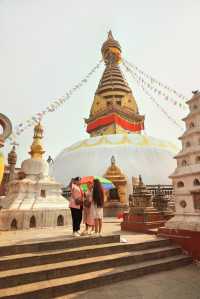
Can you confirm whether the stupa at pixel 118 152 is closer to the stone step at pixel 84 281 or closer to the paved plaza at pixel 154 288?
the stone step at pixel 84 281

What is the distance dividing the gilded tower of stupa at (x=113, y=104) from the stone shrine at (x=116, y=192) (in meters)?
13.2

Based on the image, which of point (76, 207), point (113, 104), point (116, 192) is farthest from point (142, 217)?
point (113, 104)

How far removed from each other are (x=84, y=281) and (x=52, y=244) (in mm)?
1290

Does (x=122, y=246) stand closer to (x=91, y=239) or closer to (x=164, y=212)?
(x=91, y=239)

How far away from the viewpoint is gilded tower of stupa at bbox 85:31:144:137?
33344 millimetres

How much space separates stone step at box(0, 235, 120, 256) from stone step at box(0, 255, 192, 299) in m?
0.92

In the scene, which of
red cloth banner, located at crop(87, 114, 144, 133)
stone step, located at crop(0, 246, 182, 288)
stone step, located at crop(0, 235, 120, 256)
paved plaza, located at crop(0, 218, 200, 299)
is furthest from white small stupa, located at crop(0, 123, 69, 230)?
red cloth banner, located at crop(87, 114, 144, 133)

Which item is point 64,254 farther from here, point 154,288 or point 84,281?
point 154,288

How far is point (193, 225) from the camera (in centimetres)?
563

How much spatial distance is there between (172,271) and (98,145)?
20633 mm

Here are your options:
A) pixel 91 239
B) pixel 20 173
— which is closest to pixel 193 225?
pixel 91 239

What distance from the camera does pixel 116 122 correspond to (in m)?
33.0

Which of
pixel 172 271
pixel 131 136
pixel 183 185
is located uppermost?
pixel 131 136

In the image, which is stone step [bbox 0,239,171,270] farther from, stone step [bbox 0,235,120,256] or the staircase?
stone step [bbox 0,235,120,256]
